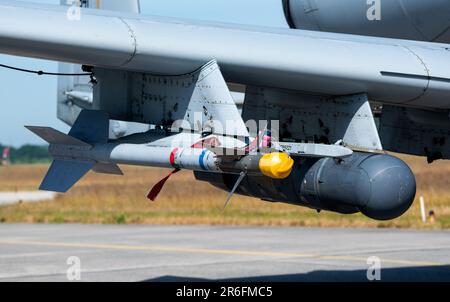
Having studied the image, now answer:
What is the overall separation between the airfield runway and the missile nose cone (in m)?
6.05

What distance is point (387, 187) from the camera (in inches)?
367

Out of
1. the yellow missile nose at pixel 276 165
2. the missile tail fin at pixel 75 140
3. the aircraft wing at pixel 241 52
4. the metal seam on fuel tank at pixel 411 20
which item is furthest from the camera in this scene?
the metal seam on fuel tank at pixel 411 20

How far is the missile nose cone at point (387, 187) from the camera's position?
9.31 meters

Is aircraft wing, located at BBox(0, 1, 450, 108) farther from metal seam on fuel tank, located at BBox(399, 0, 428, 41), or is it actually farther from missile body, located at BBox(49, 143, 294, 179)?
missile body, located at BBox(49, 143, 294, 179)

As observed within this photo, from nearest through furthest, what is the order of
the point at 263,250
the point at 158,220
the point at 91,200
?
the point at 263,250 < the point at 158,220 < the point at 91,200

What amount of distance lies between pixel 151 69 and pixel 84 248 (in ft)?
41.2

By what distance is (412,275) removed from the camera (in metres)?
15.8

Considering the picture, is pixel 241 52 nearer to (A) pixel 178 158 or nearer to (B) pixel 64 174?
(A) pixel 178 158

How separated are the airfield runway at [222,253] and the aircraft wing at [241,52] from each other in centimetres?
584

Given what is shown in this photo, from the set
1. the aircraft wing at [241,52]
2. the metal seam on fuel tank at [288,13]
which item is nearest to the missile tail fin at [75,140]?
the aircraft wing at [241,52]

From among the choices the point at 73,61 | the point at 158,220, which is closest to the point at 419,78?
the point at 73,61

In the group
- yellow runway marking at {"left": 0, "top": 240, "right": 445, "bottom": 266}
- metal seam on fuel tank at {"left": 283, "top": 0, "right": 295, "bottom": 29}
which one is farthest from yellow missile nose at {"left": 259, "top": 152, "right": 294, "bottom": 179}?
yellow runway marking at {"left": 0, "top": 240, "right": 445, "bottom": 266}

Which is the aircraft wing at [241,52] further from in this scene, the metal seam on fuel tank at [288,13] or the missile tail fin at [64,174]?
the metal seam on fuel tank at [288,13]

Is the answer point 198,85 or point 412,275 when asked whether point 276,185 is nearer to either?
point 198,85
